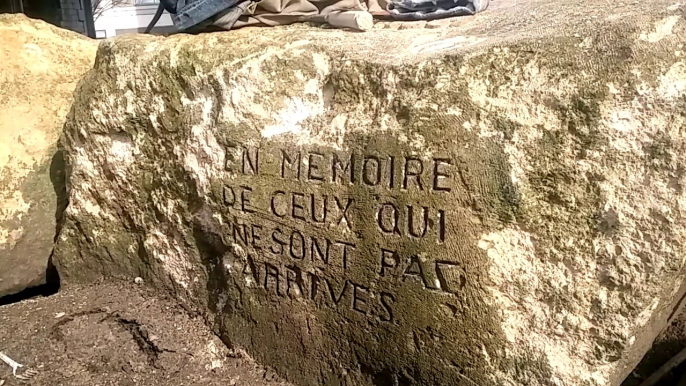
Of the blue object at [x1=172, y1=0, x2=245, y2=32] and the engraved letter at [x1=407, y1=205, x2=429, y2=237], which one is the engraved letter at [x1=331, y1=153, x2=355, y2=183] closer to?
the engraved letter at [x1=407, y1=205, x2=429, y2=237]

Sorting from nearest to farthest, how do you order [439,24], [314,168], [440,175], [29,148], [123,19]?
[440,175], [314,168], [439,24], [29,148], [123,19]

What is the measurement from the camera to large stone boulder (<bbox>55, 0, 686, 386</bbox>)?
1.41m

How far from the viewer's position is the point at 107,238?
249 centimetres

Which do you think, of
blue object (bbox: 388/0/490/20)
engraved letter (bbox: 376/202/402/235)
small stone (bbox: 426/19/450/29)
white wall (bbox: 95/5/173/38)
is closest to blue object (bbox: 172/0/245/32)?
blue object (bbox: 388/0/490/20)

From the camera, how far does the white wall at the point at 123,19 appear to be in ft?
17.0

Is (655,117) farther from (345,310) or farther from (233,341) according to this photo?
(233,341)

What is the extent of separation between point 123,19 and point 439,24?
3798 millimetres

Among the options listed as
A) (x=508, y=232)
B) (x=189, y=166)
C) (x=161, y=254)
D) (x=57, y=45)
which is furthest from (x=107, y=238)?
(x=508, y=232)

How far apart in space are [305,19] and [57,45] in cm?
120

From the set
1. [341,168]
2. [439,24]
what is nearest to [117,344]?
[341,168]

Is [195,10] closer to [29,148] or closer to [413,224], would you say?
[29,148]

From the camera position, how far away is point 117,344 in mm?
2193

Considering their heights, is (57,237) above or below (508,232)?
below

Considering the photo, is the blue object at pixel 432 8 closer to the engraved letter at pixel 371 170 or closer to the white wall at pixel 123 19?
the engraved letter at pixel 371 170
